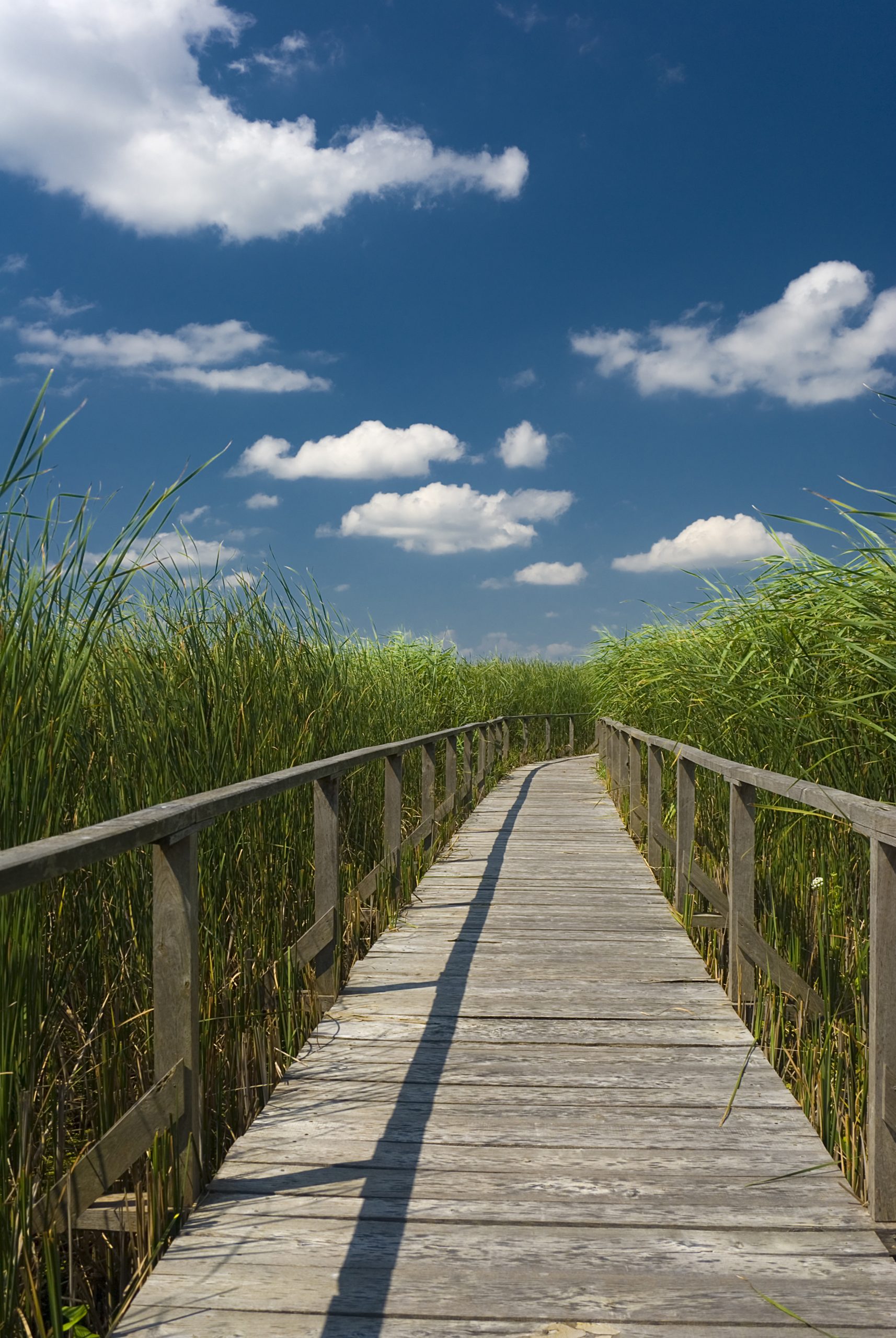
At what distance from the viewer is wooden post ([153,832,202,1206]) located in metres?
2.11

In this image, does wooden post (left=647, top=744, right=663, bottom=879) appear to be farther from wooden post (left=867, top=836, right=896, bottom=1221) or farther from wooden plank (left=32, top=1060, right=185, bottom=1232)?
wooden plank (left=32, top=1060, right=185, bottom=1232)

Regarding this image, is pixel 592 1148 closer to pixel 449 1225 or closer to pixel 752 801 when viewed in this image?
pixel 449 1225

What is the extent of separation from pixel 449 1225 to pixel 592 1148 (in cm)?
54

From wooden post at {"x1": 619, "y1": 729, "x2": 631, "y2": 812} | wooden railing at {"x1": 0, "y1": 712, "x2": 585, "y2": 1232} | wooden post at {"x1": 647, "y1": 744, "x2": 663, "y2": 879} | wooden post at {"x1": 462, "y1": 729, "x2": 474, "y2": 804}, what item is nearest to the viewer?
wooden railing at {"x1": 0, "y1": 712, "x2": 585, "y2": 1232}

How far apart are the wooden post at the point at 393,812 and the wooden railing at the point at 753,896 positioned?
1446 millimetres

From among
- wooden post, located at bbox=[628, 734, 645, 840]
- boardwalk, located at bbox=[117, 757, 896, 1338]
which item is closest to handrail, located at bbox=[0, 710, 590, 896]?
boardwalk, located at bbox=[117, 757, 896, 1338]

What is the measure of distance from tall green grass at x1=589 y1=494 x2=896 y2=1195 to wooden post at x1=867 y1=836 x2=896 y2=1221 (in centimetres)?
25

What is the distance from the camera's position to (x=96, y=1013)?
2.69 metres

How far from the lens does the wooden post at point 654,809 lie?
5852 mm

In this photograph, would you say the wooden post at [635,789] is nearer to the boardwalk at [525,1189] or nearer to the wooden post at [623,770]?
the wooden post at [623,770]

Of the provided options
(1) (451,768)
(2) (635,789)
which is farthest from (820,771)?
(1) (451,768)

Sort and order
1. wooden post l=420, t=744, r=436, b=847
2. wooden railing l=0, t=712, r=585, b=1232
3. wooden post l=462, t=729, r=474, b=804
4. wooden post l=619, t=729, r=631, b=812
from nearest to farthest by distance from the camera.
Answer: wooden railing l=0, t=712, r=585, b=1232
wooden post l=420, t=744, r=436, b=847
wooden post l=619, t=729, r=631, b=812
wooden post l=462, t=729, r=474, b=804

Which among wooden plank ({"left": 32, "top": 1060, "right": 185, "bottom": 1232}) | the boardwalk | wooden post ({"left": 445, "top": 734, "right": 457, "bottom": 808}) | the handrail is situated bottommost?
the boardwalk

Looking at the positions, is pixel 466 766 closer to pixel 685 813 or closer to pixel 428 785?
pixel 428 785
